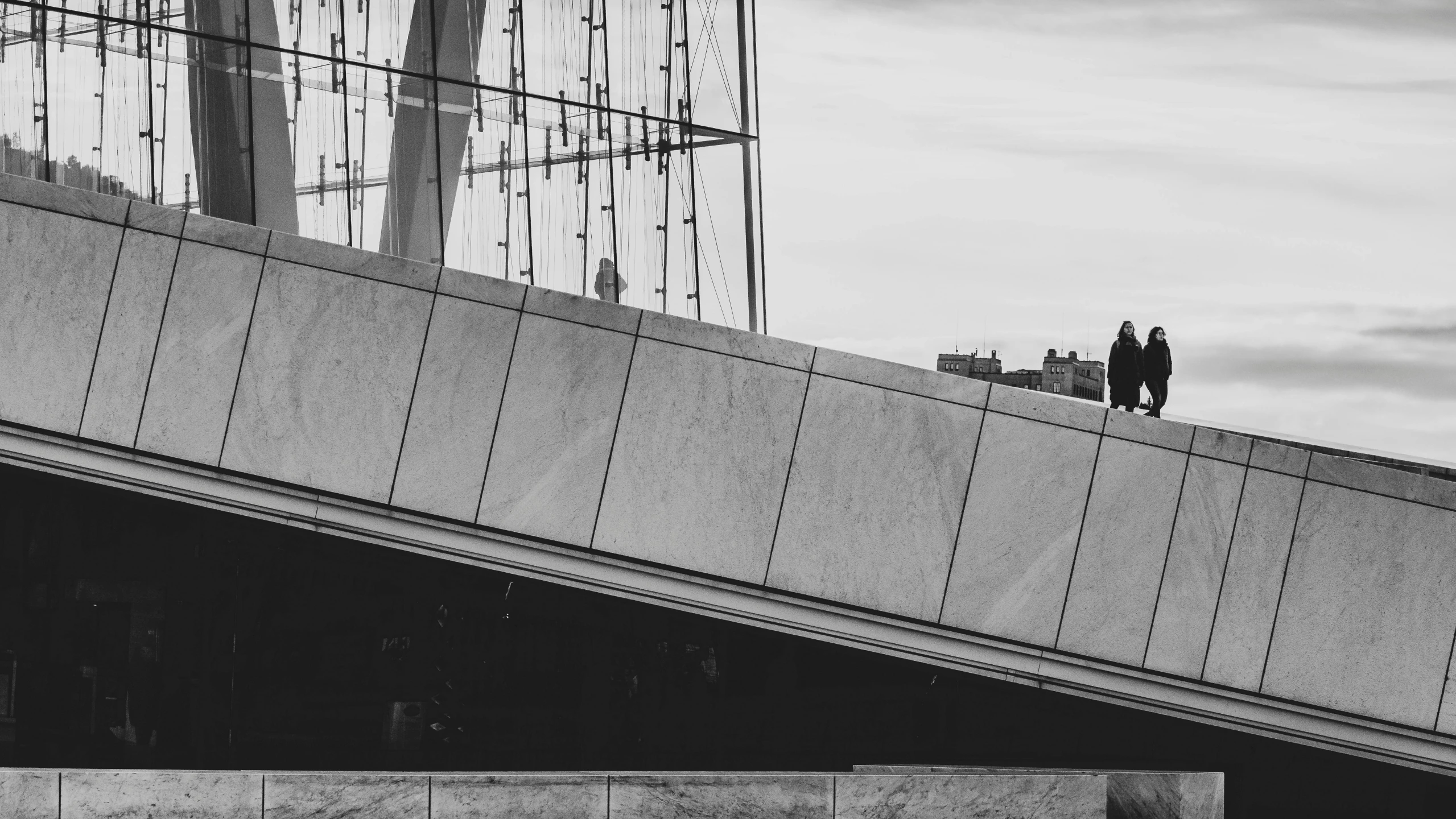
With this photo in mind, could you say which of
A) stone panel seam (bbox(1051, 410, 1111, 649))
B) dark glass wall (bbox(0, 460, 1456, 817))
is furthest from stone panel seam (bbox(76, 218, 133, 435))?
stone panel seam (bbox(1051, 410, 1111, 649))

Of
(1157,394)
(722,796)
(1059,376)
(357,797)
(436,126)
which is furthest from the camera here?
(1059,376)

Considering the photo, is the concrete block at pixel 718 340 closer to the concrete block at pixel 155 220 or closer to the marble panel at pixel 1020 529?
the marble panel at pixel 1020 529

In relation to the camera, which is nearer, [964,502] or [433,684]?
[964,502]

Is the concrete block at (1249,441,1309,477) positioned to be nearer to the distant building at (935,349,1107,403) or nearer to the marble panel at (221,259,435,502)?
the marble panel at (221,259,435,502)

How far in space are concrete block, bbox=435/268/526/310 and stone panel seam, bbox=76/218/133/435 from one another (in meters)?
2.58

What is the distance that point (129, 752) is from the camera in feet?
48.4

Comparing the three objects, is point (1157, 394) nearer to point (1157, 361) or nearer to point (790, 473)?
point (1157, 361)

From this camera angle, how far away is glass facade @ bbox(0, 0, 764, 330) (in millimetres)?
16219

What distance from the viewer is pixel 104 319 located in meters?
14.0

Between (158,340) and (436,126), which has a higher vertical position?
(436,126)

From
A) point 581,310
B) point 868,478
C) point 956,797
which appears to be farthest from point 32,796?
point 868,478

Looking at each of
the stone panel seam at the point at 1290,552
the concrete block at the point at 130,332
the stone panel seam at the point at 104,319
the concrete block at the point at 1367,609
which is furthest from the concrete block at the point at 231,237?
the concrete block at the point at 1367,609

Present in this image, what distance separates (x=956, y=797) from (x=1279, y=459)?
17.3ft

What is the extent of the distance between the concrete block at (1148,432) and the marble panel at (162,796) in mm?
8204
